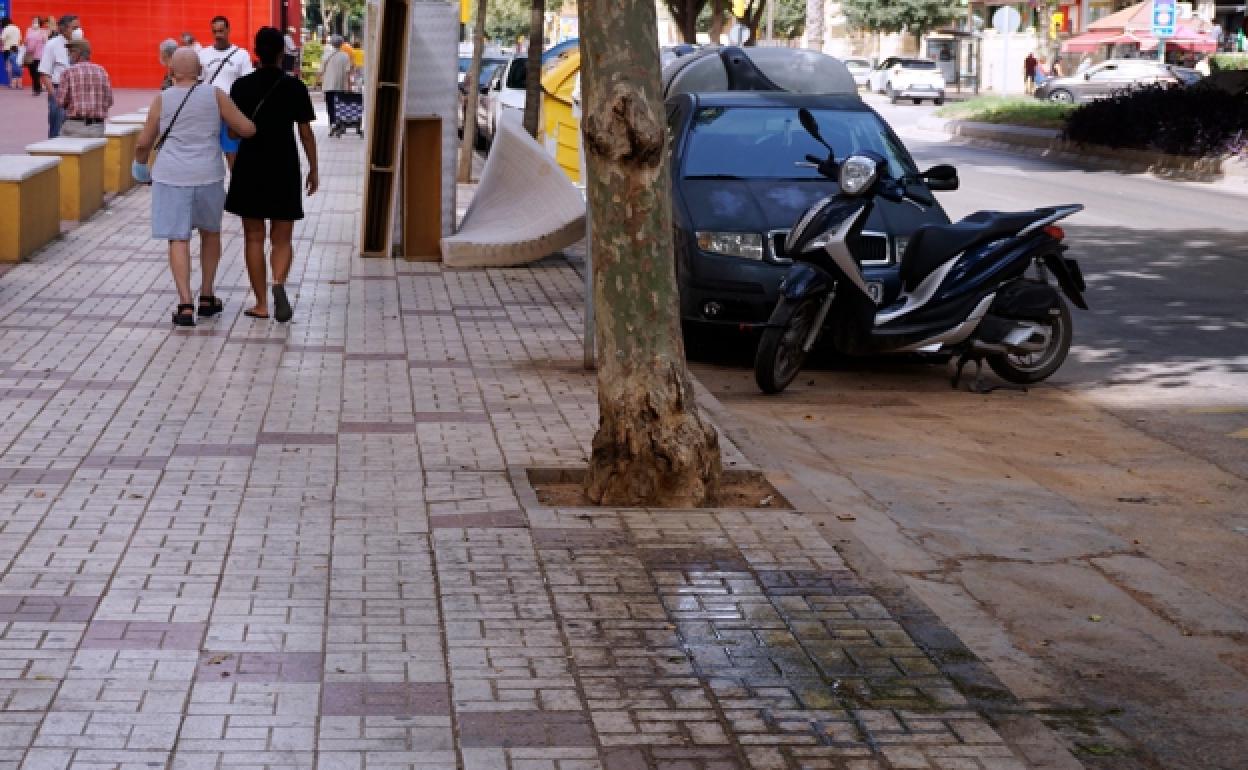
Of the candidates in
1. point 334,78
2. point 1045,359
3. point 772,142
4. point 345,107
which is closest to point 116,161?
point 772,142

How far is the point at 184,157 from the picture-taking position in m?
10.9

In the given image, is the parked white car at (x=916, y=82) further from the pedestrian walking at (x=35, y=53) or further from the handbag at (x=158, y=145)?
the handbag at (x=158, y=145)

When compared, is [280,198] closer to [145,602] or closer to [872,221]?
[872,221]

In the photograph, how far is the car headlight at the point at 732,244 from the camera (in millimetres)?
10867

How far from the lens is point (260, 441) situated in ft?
25.7

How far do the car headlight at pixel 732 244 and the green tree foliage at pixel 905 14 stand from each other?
7433 cm

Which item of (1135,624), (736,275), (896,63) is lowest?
(1135,624)

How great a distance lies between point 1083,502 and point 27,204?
9.59 m

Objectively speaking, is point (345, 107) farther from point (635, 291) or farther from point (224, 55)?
point (635, 291)

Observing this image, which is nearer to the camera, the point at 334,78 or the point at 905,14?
the point at 334,78

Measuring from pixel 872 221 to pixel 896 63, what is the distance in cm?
5807

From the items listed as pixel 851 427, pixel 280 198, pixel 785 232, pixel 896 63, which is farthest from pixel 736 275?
pixel 896 63

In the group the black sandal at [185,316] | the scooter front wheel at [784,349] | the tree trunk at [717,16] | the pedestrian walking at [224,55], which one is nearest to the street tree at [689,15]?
the tree trunk at [717,16]

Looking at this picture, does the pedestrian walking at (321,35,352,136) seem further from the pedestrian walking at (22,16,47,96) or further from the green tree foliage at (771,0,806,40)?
the green tree foliage at (771,0,806,40)
